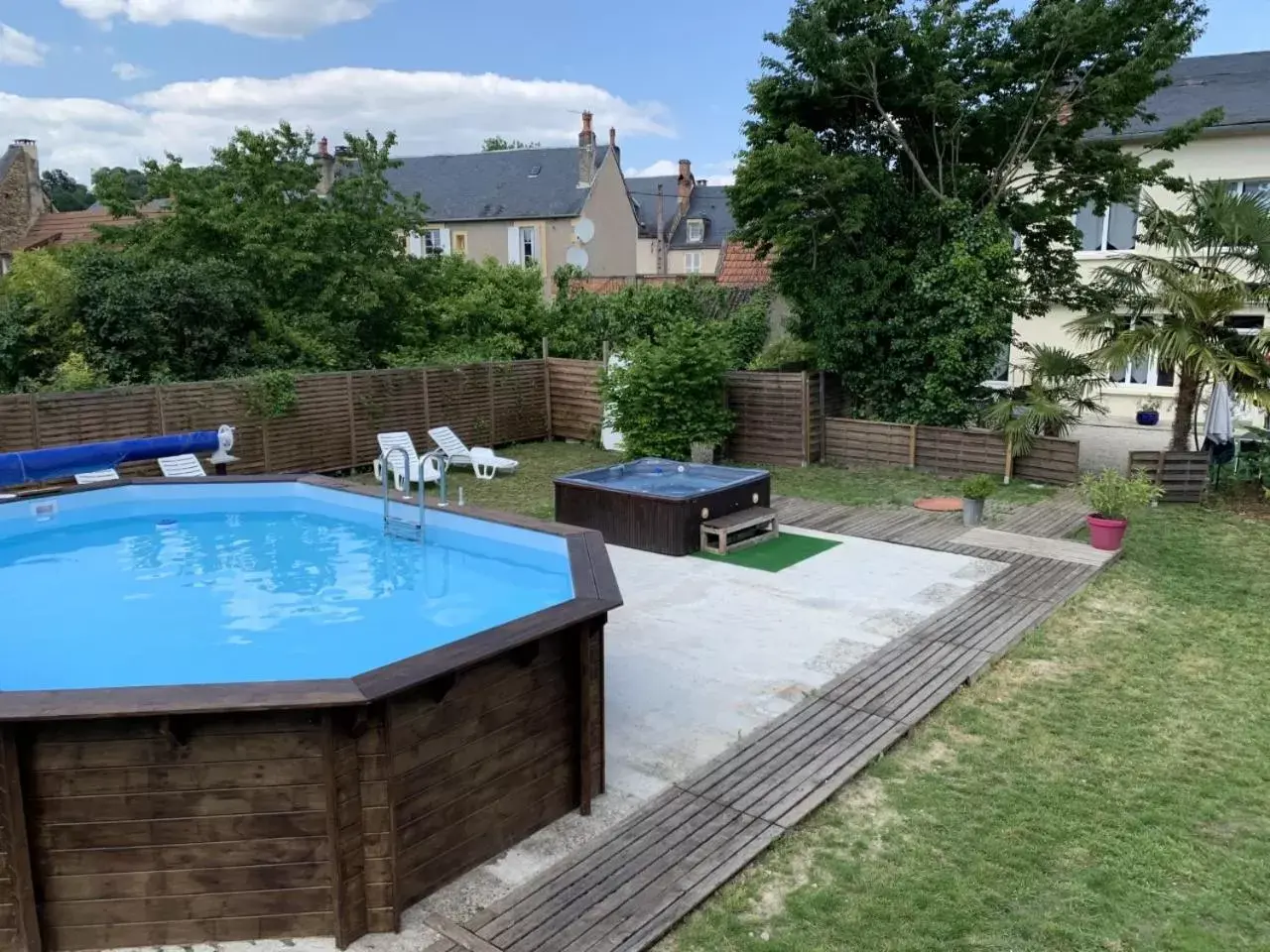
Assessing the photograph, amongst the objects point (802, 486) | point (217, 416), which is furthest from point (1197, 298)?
point (217, 416)

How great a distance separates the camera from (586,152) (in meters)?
36.5

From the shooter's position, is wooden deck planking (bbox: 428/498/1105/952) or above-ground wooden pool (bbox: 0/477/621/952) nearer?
above-ground wooden pool (bbox: 0/477/621/952)

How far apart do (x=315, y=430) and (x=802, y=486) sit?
7846mm

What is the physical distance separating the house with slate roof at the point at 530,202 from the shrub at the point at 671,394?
2000 cm

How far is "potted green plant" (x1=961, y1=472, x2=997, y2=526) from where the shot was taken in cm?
1195

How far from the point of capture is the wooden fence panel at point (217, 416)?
13.7 meters

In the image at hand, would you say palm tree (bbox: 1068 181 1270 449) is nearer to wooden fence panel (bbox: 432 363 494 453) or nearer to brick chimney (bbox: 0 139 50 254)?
wooden fence panel (bbox: 432 363 494 453)

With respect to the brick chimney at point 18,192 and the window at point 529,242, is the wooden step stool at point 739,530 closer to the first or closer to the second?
the window at point 529,242

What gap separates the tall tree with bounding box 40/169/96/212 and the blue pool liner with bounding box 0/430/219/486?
6653 cm

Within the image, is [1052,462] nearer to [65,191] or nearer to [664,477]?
[664,477]

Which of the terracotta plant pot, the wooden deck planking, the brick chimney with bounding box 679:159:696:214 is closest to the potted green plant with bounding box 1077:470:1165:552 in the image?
the terracotta plant pot

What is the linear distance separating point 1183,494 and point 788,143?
302 inches

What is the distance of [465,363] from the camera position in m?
17.3

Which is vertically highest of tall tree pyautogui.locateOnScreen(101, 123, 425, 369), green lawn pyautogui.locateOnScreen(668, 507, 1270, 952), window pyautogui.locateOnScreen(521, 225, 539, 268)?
window pyautogui.locateOnScreen(521, 225, 539, 268)
